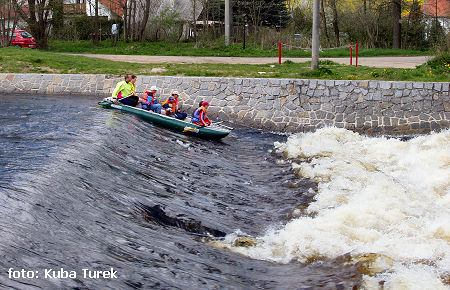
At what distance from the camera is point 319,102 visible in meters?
A: 20.9

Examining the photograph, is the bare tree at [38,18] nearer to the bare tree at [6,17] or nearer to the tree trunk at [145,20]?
the bare tree at [6,17]

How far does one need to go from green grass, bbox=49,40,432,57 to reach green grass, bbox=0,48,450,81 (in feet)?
18.9

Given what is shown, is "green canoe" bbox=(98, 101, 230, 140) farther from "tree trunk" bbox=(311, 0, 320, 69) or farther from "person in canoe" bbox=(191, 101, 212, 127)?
"tree trunk" bbox=(311, 0, 320, 69)

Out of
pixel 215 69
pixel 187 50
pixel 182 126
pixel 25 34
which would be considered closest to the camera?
pixel 182 126

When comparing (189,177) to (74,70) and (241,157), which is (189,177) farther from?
(74,70)

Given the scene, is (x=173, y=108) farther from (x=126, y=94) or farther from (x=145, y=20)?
(x=145, y=20)

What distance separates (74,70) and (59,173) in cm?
1483

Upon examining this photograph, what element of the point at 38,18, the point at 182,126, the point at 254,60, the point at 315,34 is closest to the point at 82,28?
the point at 38,18

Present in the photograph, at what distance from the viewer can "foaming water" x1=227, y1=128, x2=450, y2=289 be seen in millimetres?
8172

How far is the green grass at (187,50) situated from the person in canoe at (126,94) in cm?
1216

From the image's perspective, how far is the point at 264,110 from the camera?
2122 centimetres

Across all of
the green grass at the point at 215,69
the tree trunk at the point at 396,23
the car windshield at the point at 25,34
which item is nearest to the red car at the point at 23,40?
the car windshield at the point at 25,34

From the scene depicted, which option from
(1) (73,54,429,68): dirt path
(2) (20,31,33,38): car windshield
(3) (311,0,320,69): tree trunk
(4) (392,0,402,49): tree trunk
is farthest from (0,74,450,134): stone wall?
(2) (20,31,33,38): car windshield

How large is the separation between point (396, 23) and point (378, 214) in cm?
2610
